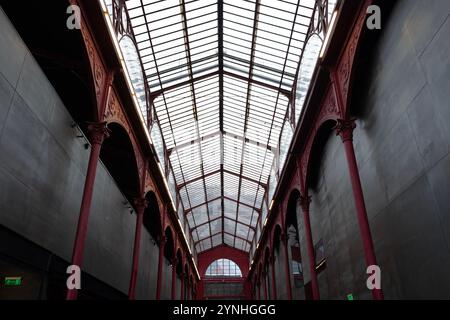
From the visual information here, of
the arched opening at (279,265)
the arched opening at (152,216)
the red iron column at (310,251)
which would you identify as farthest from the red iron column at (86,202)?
the arched opening at (279,265)

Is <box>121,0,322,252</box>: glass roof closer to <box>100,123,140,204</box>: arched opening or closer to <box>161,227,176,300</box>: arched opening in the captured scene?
<box>100,123,140,204</box>: arched opening

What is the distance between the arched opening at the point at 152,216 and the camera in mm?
21125

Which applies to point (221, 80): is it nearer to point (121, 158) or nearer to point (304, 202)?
point (121, 158)

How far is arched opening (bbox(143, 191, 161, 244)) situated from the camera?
21.1 meters

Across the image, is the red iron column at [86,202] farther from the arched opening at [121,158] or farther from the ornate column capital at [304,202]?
the ornate column capital at [304,202]

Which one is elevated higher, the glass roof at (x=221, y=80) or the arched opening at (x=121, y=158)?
the glass roof at (x=221, y=80)

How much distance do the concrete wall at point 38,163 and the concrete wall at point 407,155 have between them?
9.59 meters

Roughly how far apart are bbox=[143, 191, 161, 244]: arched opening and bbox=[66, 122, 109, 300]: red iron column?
9486 millimetres

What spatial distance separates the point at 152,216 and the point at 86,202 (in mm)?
13844

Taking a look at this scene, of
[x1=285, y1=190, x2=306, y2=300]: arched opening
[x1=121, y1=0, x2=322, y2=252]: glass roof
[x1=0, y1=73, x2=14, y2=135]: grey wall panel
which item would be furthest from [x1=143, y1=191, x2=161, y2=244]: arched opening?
[x1=0, y1=73, x2=14, y2=135]: grey wall panel

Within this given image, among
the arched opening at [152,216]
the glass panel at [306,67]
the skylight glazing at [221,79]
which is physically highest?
the skylight glazing at [221,79]

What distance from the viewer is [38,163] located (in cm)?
955

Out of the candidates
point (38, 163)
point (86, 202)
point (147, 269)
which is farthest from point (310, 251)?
point (38, 163)

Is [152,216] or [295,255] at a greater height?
[152,216]
